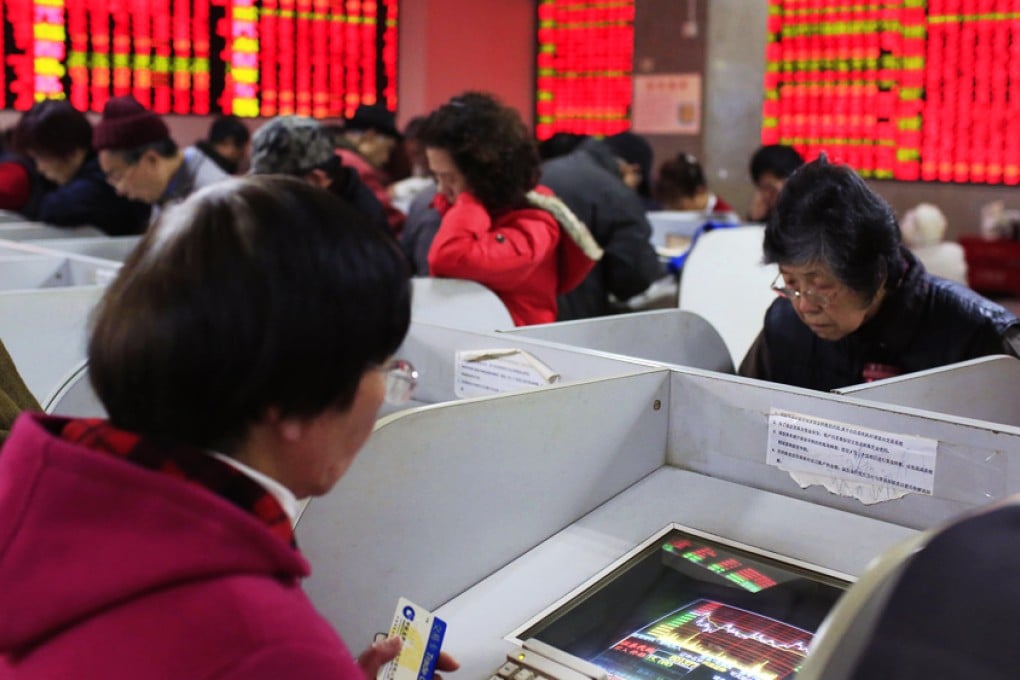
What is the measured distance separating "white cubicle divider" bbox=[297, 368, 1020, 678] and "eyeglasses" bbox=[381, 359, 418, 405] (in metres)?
0.55

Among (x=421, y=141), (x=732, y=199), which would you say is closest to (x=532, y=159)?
(x=421, y=141)

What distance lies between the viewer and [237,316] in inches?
25.9

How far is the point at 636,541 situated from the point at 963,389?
0.70 m

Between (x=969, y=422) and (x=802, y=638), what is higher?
(x=969, y=422)

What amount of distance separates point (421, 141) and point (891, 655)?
2.34m

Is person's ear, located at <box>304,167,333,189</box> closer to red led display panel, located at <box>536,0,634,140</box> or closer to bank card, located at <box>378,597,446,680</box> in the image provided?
bank card, located at <box>378,597,446,680</box>

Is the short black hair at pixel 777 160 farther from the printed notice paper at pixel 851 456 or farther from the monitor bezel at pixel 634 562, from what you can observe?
the monitor bezel at pixel 634 562

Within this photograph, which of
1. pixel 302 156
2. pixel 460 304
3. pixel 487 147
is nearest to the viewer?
pixel 460 304

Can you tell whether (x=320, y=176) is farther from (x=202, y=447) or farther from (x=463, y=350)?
(x=202, y=447)

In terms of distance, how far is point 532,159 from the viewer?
8.75 feet

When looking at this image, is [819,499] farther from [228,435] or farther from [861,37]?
[861,37]

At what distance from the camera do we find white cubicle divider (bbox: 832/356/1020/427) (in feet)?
5.44

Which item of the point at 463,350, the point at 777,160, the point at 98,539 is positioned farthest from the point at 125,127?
the point at 98,539

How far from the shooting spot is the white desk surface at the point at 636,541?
128 centimetres
